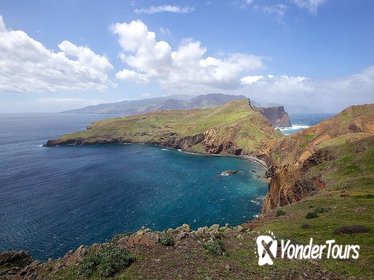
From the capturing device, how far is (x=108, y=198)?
103562mm

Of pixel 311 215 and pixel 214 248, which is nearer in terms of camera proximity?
pixel 214 248

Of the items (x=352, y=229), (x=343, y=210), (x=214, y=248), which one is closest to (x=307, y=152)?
(x=343, y=210)

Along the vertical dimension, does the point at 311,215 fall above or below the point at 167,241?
below

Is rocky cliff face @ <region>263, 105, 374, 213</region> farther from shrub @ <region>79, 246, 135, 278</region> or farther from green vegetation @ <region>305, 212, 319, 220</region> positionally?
shrub @ <region>79, 246, 135, 278</region>

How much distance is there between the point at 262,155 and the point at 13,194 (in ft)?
399

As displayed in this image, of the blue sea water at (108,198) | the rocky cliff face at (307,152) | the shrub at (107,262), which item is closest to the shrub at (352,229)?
the shrub at (107,262)

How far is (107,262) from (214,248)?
998 cm

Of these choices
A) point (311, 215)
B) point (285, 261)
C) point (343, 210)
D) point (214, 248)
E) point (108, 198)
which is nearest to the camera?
point (285, 261)

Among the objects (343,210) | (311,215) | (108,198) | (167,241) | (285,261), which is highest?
(167,241)

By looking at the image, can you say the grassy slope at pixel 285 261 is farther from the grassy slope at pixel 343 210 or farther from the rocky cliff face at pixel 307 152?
the rocky cliff face at pixel 307 152

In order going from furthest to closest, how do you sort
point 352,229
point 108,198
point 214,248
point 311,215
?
1. point 108,198
2. point 311,215
3. point 352,229
4. point 214,248

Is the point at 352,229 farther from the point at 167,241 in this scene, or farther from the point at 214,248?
the point at 167,241

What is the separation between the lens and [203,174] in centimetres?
13975

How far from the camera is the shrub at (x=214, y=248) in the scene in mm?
29047
